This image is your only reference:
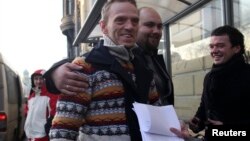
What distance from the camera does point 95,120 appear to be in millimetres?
2021

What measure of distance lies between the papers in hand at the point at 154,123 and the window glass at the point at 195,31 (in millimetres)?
3895

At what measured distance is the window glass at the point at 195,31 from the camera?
618cm

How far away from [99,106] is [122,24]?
434 mm

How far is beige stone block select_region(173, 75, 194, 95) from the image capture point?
741cm

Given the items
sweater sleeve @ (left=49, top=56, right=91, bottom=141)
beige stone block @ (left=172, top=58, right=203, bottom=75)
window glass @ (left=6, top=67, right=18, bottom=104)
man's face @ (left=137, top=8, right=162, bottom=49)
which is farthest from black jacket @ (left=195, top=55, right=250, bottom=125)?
window glass @ (left=6, top=67, right=18, bottom=104)

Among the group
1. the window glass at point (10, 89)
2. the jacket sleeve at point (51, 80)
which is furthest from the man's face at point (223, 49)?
the window glass at point (10, 89)

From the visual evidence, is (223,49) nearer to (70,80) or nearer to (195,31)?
(70,80)

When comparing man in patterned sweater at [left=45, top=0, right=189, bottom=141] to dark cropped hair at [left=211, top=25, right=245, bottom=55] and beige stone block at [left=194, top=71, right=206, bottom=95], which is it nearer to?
dark cropped hair at [left=211, top=25, right=245, bottom=55]

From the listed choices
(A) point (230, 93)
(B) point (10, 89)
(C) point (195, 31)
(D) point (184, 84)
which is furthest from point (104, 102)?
(B) point (10, 89)

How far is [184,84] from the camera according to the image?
7742 millimetres

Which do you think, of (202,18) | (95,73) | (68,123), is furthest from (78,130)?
(202,18)

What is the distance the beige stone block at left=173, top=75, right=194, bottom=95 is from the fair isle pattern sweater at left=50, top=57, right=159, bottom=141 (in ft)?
17.7

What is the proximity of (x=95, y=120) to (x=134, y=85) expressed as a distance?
0.25m

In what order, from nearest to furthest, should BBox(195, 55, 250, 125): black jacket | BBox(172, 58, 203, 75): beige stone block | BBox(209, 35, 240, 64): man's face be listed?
1. BBox(195, 55, 250, 125): black jacket
2. BBox(209, 35, 240, 64): man's face
3. BBox(172, 58, 203, 75): beige stone block
